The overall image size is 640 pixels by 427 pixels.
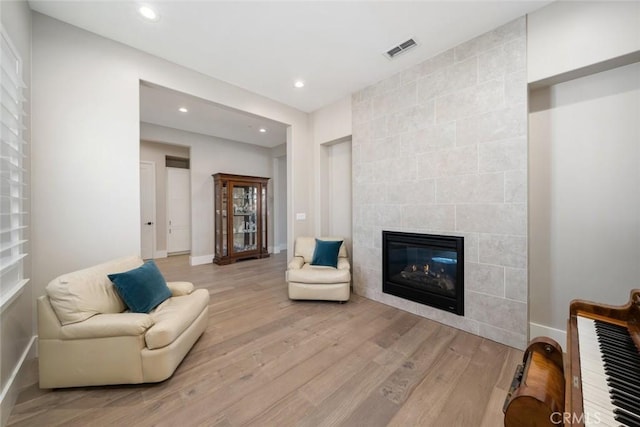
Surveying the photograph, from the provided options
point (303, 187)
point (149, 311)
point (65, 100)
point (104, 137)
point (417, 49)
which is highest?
point (417, 49)

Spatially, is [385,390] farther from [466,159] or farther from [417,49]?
[417,49]

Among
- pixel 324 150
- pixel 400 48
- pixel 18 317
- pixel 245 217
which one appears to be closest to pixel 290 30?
pixel 400 48

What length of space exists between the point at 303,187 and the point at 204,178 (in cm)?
274

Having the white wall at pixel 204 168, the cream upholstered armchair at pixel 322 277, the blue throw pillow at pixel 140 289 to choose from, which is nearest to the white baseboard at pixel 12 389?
the blue throw pillow at pixel 140 289

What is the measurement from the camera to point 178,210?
5.71 metres

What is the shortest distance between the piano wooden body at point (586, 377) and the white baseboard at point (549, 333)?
1.30m

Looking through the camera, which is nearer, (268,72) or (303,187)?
(268,72)

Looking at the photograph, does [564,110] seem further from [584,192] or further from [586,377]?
[586,377]

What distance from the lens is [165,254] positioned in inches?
219

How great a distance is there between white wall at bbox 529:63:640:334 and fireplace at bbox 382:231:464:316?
62cm

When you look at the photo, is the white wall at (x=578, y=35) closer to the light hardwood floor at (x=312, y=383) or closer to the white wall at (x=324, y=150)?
the white wall at (x=324, y=150)

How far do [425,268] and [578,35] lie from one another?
2.34 meters

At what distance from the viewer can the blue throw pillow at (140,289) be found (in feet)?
5.84

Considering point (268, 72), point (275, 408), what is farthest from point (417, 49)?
point (275, 408)
